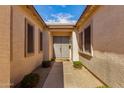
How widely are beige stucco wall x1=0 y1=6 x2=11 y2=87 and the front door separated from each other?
14.5 metres

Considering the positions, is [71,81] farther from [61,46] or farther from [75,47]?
[61,46]

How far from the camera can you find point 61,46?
16.3m

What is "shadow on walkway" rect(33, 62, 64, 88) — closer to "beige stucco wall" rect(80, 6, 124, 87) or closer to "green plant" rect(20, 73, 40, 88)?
"green plant" rect(20, 73, 40, 88)

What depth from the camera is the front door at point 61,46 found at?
1631 cm

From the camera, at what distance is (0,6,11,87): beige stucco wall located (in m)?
1.68

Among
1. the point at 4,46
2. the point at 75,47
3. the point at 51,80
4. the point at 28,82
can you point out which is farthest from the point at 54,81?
the point at 75,47

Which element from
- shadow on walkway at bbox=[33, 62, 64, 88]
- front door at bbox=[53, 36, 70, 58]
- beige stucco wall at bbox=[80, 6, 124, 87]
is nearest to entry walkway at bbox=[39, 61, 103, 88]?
shadow on walkway at bbox=[33, 62, 64, 88]

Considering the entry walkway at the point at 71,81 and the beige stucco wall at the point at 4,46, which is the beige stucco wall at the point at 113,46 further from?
the beige stucco wall at the point at 4,46

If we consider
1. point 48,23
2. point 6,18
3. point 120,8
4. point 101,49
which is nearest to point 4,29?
point 6,18

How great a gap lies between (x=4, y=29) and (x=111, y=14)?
335 centimetres

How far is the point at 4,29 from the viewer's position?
1.70 m

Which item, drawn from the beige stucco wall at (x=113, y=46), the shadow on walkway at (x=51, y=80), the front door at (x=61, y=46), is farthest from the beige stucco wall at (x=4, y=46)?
the front door at (x=61, y=46)

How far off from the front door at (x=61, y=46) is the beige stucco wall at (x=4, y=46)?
14541 millimetres

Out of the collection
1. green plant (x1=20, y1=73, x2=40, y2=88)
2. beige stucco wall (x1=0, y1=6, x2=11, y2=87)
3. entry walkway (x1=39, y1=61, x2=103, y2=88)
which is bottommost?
entry walkway (x1=39, y1=61, x2=103, y2=88)
